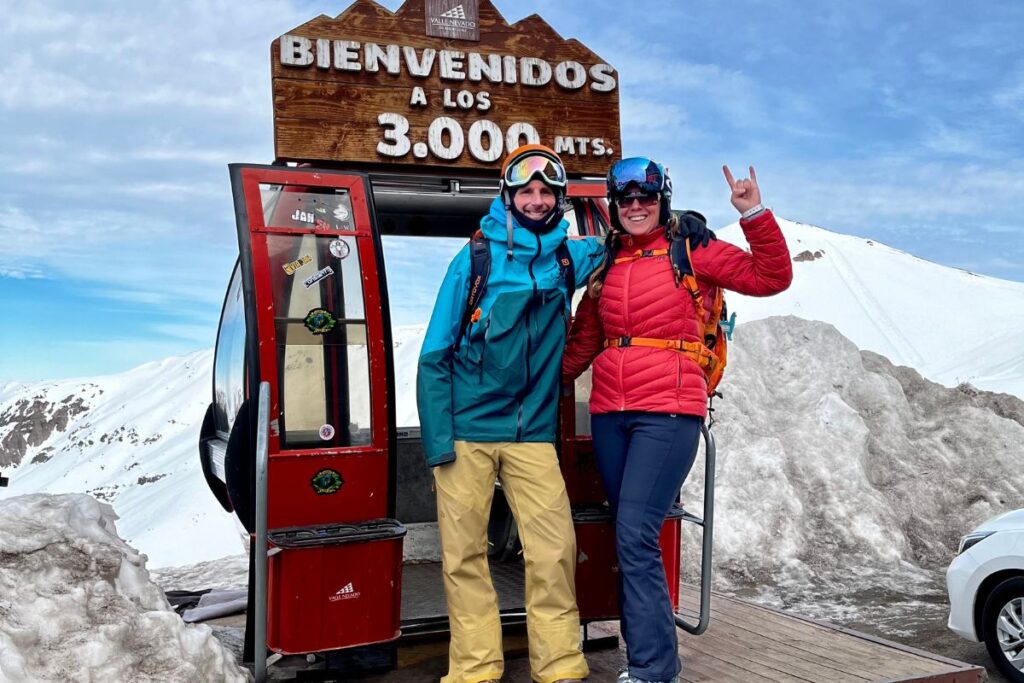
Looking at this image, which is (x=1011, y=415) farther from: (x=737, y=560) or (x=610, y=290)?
(x=610, y=290)

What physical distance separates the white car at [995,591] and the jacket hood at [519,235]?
398cm

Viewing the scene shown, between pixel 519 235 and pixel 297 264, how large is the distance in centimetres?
104

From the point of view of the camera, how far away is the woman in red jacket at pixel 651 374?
372cm

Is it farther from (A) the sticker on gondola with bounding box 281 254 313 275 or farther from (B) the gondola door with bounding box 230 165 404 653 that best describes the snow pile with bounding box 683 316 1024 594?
(A) the sticker on gondola with bounding box 281 254 313 275

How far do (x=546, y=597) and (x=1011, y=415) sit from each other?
14.2 m

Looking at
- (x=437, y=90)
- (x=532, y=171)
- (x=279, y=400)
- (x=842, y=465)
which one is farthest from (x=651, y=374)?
(x=842, y=465)

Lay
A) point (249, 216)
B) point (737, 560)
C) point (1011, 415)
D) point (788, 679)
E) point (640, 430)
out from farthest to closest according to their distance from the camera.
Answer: point (1011, 415), point (737, 560), point (788, 679), point (249, 216), point (640, 430)

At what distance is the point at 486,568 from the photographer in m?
3.91

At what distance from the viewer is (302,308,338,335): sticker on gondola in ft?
13.7

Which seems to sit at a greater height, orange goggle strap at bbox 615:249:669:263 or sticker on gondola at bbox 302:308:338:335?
orange goggle strap at bbox 615:249:669:263

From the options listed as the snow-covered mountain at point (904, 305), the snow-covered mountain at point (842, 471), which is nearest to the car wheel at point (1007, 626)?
the snow-covered mountain at point (842, 471)

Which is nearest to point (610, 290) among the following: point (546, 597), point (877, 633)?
point (546, 597)

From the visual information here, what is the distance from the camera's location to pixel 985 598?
618cm

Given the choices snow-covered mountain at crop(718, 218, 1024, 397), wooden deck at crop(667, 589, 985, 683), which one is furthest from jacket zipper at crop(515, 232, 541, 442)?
snow-covered mountain at crop(718, 218, 1024, 397)
